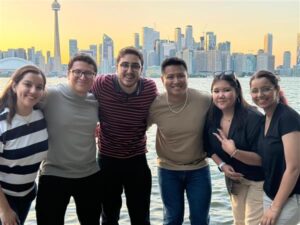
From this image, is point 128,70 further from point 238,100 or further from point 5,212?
point 5,212

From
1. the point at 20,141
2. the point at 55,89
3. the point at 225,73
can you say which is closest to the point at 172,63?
the point at 225,73

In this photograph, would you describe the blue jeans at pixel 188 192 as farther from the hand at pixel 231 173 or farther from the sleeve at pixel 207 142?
the hand at pixel 231 173

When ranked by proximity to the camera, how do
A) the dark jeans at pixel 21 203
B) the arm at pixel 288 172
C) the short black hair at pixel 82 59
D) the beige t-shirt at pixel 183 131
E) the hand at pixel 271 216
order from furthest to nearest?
the beige t-shirt at pixel 183 131, the short black hair at pixel 82 59, the dark jeans at pixel 21 203, the hand at pixel 271 216, the arm at pixel 288 172

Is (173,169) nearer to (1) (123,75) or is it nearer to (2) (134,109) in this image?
(2) (134,109)

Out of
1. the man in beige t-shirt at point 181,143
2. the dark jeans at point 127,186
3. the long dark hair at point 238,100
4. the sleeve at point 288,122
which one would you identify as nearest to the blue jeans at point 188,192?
the man in beige t-shirt at point 181,143

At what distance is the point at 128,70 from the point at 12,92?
1.31 m

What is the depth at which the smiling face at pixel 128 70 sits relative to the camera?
4520mm

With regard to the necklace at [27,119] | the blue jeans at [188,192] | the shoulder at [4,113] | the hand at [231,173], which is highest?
the shoulder at [4,113]

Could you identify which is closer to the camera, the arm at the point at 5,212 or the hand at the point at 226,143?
the arm at the point at 5,212

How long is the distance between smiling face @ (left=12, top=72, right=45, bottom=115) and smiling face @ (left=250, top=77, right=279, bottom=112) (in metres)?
2.00

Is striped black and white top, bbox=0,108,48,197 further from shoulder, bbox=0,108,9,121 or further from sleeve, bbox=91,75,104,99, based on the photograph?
sleeve, bbox=91,75,104,99

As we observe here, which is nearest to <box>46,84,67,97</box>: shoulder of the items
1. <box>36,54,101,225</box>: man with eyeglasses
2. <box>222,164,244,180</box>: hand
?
<box>36,54,101,225</box>: man with eyeglasses

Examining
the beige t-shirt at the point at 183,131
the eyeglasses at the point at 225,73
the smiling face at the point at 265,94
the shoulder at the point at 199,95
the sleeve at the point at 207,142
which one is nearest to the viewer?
the smiling face at the point at 265,94

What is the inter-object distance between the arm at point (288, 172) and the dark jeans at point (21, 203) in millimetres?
2242
